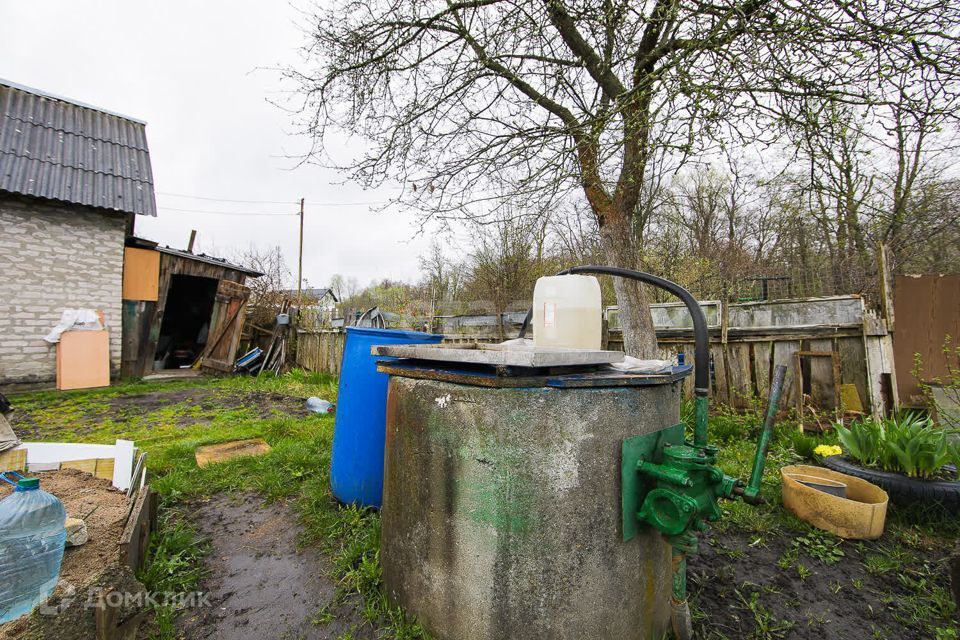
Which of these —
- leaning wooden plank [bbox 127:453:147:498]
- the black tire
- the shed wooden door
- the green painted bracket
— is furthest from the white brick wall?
the black tire

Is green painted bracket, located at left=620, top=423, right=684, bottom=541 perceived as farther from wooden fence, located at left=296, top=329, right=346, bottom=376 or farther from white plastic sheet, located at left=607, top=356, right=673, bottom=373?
wooden fence, located at left=296, top=329, right=346, bottom=376

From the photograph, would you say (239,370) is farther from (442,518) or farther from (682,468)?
(682,468)

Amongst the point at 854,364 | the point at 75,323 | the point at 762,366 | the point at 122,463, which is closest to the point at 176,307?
the point at 75,323

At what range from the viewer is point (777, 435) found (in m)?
4.21

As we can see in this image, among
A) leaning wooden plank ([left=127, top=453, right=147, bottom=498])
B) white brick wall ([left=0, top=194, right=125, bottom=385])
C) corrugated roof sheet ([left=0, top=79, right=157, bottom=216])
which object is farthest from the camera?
corrugated roof sheet ([left=0, top=79, right=157, bottom=216])

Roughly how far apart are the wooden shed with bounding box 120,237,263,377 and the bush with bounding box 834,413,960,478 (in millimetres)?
10571

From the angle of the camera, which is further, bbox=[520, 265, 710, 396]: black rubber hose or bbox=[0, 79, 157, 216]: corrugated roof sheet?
bbox=[0, 79, 157, 216]: corrugated roof sheet

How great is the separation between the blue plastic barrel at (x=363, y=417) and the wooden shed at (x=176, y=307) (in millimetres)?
8249

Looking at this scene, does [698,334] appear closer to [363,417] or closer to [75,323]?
[363,417]

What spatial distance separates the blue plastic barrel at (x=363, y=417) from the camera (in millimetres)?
2396

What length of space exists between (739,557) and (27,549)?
3347mm

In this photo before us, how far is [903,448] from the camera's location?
8.42 ft

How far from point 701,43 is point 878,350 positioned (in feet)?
12.3

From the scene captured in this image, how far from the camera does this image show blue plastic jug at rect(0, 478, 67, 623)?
149 cm
